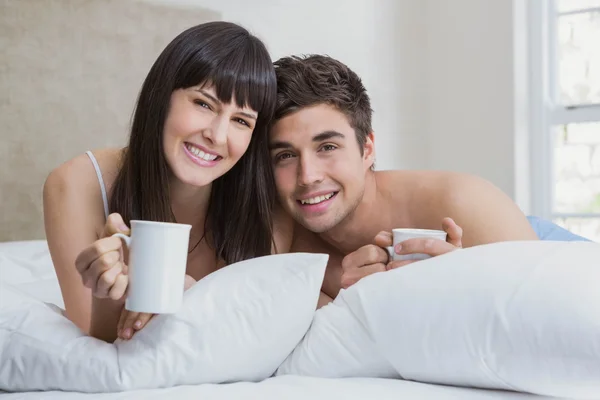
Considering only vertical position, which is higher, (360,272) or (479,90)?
(479,90)

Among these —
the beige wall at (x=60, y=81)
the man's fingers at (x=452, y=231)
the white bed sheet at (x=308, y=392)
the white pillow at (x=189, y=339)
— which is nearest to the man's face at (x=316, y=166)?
the man's fingers at (x=452, y=231)

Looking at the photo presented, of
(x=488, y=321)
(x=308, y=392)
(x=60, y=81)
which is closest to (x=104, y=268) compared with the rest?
(x=308, y=392)

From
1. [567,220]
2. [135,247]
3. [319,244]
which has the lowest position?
[567,220]

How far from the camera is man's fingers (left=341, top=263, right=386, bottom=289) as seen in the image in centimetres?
118

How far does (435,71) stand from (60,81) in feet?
6.83

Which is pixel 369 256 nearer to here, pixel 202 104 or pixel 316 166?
pixel 316 166

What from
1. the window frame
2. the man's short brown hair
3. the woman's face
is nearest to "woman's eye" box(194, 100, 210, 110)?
the woman's face

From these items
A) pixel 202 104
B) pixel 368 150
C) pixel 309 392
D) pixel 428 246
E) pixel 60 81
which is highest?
pixel 60 81

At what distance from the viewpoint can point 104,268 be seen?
0.84 meters

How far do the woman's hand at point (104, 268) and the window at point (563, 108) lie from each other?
289 centimetres

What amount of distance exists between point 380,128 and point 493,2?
813 millimetres

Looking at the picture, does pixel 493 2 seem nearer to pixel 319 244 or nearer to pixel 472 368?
pixel 319 244

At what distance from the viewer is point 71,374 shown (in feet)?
2.73

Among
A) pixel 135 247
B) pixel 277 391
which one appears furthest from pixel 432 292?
pixel 135 247
